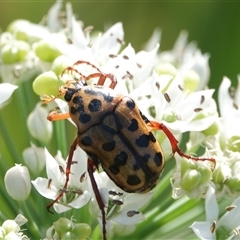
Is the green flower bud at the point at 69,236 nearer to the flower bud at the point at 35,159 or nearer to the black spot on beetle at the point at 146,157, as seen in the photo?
the black spot on beetle at the point at 146,157

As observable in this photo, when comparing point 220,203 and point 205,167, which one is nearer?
point 205,167

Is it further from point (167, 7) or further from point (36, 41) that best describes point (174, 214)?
point (167, 7)

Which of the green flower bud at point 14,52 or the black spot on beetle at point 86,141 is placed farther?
the green flower bud at point 14,52

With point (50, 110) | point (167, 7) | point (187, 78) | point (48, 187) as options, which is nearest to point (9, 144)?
point (50, 110)

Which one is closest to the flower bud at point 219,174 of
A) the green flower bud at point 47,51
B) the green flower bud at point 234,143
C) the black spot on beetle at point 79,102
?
the green flower bud at point 234,143

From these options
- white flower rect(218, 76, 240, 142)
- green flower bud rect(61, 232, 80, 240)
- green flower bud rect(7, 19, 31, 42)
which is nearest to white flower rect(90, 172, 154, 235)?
green flower bud rect(61, 232, 80, 240)

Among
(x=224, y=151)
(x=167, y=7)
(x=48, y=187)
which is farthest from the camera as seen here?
(x=167, y=7)
